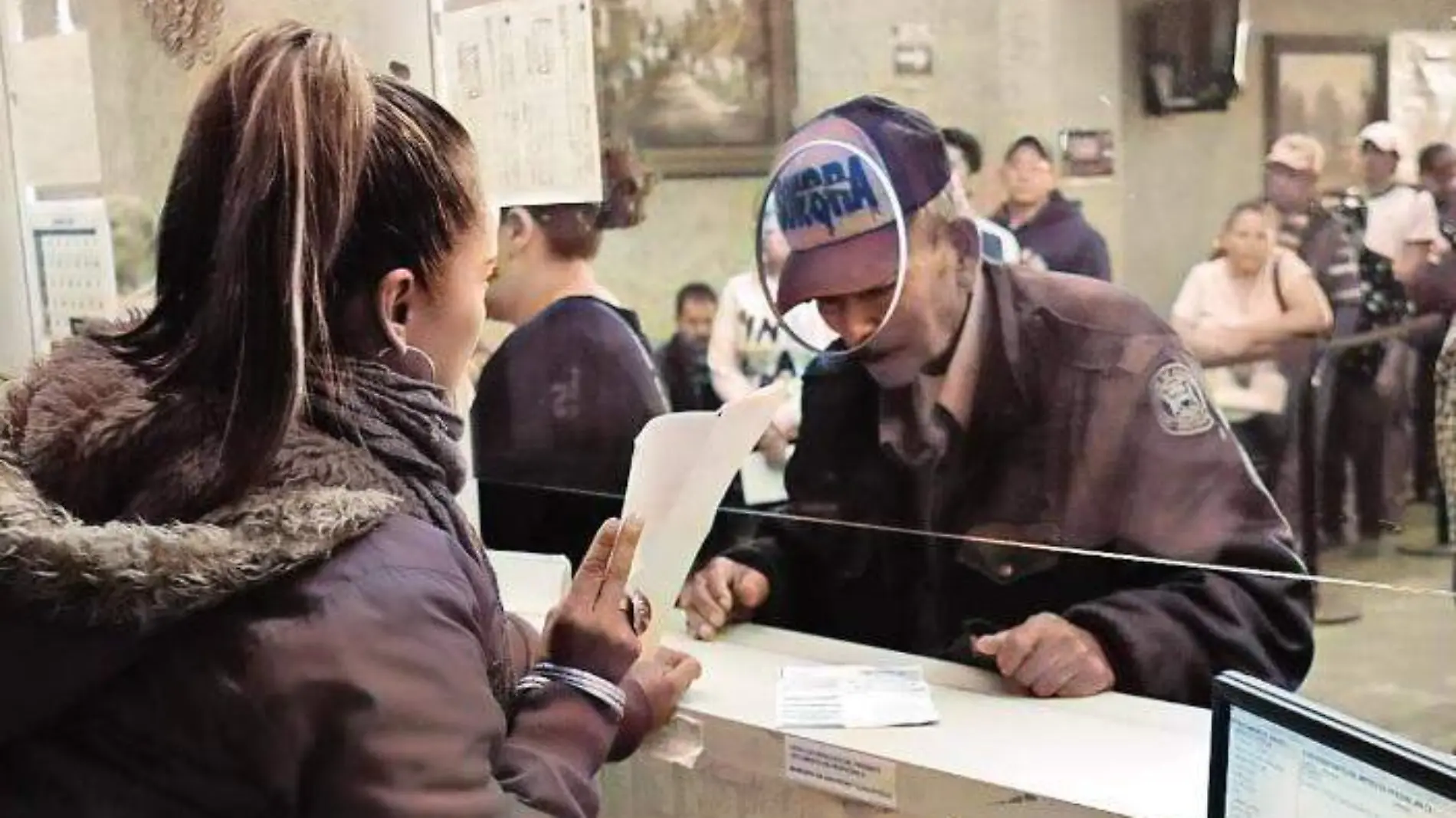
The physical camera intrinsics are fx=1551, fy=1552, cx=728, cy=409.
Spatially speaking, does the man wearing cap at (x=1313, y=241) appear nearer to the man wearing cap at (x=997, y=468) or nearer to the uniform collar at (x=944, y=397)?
the man wearing cap at (x=997, y=468)

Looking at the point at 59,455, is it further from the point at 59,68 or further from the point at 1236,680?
the point at 59,68

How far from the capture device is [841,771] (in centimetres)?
129

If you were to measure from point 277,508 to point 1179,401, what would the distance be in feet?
2.45

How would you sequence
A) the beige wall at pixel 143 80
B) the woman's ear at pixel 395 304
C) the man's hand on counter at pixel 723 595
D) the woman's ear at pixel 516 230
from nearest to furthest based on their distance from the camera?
the woman's ear at pixel 395 304 → the man's hand on counter at pixel 723 595 → the woman's ear at pixel 516 230 → the beige wall at pixel 143 80

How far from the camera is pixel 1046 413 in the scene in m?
1.35

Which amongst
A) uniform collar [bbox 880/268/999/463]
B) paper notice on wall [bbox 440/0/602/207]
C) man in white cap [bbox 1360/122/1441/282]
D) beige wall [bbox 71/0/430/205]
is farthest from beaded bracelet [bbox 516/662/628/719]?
beige wall [bbox 71/0/430/205]

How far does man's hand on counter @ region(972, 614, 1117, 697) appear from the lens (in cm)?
135

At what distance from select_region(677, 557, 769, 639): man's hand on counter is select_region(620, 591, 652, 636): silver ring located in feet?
1.28

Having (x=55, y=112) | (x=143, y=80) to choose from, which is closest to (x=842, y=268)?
(x=143, y=80)

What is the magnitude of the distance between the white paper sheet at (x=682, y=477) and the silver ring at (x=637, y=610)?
6cm

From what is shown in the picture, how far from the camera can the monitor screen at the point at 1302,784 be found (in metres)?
0.85

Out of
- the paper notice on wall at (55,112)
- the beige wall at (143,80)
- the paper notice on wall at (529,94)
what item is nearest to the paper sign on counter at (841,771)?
the paper notice on wall at (529,94)

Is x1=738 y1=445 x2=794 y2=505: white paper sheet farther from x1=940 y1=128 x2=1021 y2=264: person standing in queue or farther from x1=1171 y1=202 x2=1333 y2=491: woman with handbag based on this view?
x1=1171 y1=202 x2=1333 y2=491: woman with handbag

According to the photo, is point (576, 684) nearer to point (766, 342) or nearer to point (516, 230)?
point (766, 342)
